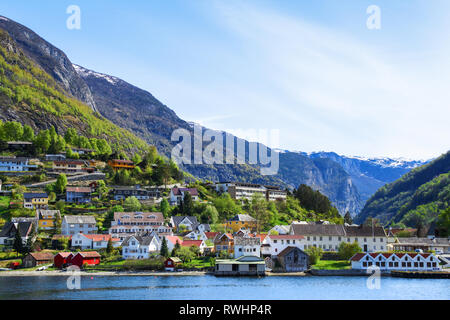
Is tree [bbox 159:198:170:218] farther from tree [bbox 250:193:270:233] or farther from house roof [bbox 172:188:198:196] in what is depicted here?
tree [bbox 250:193:270:233]

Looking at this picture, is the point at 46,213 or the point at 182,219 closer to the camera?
the point at 46,213

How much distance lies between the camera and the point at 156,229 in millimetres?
113438

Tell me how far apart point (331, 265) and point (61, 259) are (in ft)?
154

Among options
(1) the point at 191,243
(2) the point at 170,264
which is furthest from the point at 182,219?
(2) the point at 170,264

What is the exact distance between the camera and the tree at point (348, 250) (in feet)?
310

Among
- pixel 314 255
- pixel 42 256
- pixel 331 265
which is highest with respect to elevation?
pixel 314 255

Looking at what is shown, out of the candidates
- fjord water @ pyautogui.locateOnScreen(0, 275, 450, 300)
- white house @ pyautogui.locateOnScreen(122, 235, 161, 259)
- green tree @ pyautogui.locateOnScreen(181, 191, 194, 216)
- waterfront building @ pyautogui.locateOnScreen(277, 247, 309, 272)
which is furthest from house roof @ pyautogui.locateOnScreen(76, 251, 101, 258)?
green tree @ pyautogui.locateOnScreen(181, 191, 194, 216)

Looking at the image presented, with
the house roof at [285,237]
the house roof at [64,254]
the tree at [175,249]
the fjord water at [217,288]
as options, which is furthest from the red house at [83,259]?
the house roof at [285,237]

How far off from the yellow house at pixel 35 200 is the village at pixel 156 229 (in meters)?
0.23

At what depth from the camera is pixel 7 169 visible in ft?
458

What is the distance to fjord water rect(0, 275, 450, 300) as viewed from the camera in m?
A: 58.8

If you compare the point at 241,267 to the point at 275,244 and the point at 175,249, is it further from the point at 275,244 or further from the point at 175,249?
the point at 175,249
